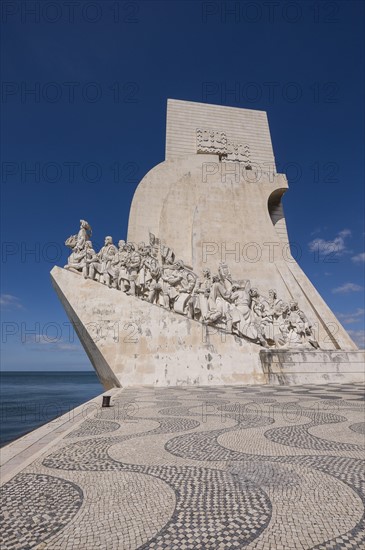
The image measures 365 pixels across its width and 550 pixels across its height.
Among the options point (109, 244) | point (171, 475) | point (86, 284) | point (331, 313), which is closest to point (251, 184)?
point (331, 313)

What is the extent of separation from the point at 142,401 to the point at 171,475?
9.99 feet

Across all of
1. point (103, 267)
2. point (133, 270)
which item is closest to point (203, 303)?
point (133, 270)

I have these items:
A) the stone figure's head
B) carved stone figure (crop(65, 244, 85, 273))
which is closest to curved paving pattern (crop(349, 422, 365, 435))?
carved stone figure (crop(65, 244, 85, 273))

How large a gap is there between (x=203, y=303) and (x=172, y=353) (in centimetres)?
162

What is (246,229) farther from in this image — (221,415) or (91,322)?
(221,415)

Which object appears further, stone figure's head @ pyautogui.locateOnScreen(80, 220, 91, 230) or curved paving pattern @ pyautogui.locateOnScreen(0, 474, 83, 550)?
stone figure's head @ pyautogui.locateOnScreen(80, 220, 91, 230)

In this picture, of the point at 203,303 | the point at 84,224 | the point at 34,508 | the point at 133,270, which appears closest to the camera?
the point at 34,508

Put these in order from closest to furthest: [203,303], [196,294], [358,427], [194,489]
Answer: [194,489], [358,427], [203,303], [196,294]

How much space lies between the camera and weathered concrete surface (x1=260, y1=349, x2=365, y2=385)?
743cm

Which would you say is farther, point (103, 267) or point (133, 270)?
point (133, 270)

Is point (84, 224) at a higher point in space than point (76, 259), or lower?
higher

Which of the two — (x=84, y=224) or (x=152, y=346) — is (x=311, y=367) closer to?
(x=152, y=346)

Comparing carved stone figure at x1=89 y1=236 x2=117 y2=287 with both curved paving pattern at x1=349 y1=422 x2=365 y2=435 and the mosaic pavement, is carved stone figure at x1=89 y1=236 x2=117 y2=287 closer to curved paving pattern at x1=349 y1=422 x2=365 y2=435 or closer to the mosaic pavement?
the mosaic pavement

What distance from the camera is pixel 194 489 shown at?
1.65 meters
